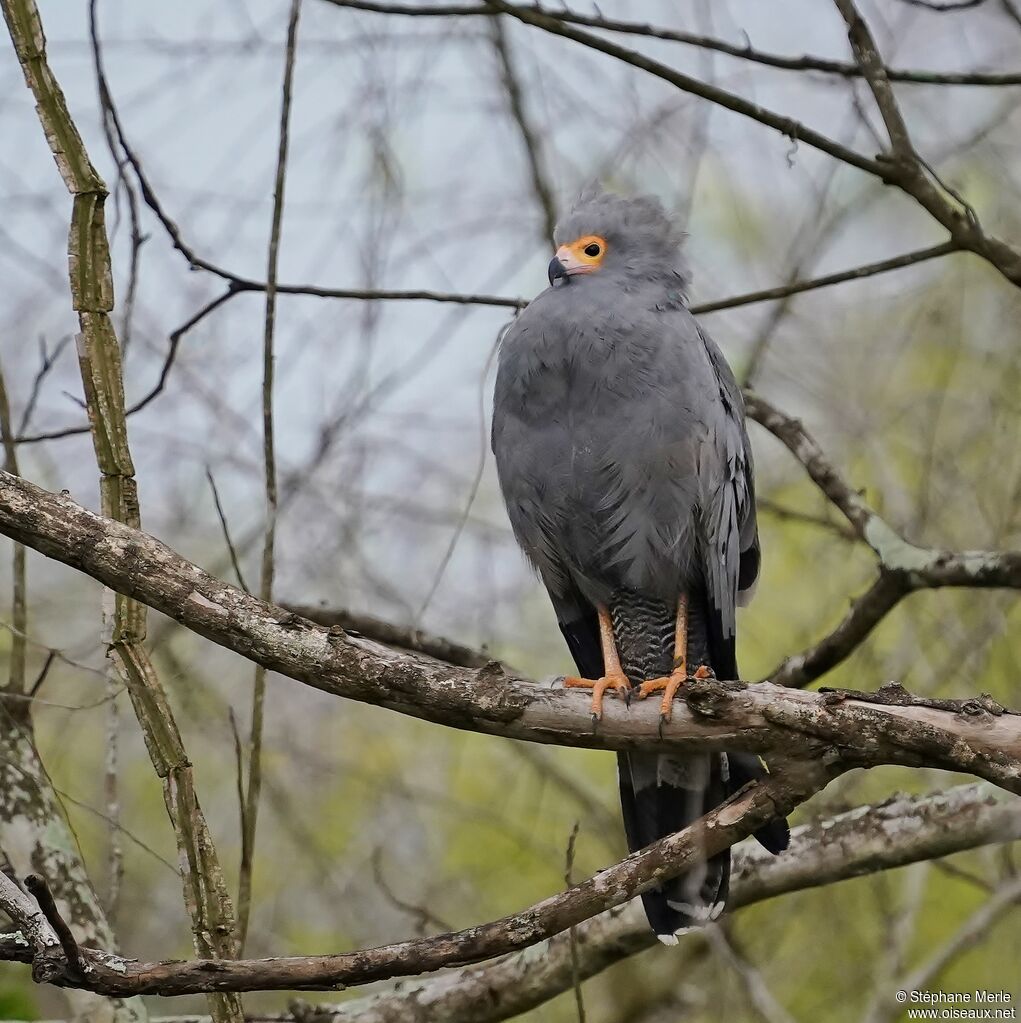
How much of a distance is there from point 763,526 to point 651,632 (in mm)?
2335

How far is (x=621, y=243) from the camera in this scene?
373cm

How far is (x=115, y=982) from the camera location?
1896 mm

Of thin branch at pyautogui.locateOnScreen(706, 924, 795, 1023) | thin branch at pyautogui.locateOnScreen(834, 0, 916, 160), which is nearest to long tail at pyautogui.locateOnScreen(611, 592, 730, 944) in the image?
thin branch at pyautogui.locateOnScreen(706, 924, 795, 1023)

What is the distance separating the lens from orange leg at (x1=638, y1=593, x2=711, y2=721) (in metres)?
2.69

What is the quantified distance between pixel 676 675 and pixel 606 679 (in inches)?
7.2

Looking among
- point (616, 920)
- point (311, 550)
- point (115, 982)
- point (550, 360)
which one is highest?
point (311, 550)

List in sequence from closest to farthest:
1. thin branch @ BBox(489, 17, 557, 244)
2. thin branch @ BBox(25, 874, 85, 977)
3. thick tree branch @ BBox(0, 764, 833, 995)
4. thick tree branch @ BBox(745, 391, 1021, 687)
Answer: thin branch @ BBox(25, 874, 85, 977) → thick tree branch @ BBox(0, 764, 833, 995) → thick tree branch @ BBox(745, 391, 1021, 687) → thin branch @ BBox(489, 17, 557, 244)

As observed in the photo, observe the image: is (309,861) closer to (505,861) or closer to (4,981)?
(505,861)

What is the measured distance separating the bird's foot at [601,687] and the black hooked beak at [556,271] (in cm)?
124

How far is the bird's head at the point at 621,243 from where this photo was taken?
368 centimetres

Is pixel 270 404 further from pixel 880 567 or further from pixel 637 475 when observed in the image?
pixel 880 567

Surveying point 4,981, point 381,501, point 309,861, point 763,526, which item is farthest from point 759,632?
point 4,981

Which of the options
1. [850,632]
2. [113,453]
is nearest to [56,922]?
[113,453]

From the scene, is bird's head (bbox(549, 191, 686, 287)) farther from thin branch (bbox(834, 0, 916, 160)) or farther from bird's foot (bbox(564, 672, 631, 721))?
bird's foot (bbox(564, 672, 631, 721))
